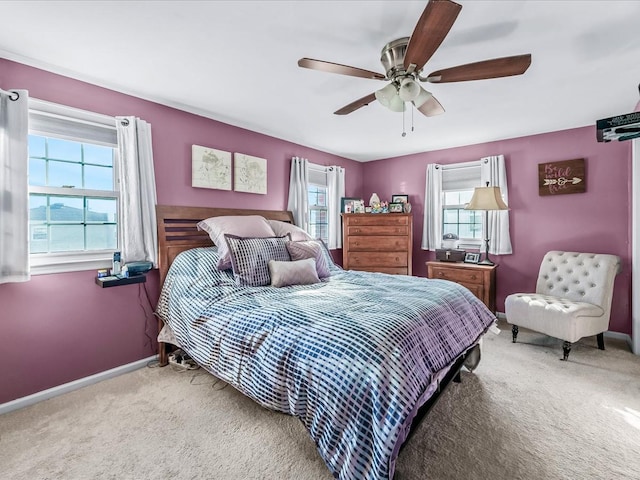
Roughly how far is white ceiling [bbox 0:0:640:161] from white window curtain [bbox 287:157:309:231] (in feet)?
3.13

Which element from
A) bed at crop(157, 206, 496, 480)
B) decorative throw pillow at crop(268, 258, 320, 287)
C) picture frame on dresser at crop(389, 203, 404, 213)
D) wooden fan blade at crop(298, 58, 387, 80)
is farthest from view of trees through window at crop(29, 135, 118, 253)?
picture frame on dresser at crop(389, 203, 404, 213)

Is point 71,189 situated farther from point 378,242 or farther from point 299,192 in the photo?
point 378,242

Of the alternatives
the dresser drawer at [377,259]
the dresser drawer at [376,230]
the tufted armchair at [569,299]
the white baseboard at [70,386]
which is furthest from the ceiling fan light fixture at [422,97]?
the white baseboard at [70,386]

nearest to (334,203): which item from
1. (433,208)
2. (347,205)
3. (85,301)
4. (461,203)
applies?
(347,205)

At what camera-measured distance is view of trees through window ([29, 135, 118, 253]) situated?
92.2 inches

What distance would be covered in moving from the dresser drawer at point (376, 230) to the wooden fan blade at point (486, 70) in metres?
2.73

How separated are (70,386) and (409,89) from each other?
10.7ft

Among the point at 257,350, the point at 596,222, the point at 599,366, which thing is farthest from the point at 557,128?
the point at 257,350

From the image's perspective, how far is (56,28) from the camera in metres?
1.85

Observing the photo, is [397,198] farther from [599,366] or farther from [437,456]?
[437,456]

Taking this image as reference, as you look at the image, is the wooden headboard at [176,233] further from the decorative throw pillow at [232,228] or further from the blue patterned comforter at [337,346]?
the blue patterned comforter at [337,346]

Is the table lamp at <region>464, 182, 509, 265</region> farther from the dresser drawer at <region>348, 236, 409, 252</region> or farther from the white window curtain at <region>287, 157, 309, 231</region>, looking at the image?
the white window curtain at <region>287, 157, 309, 231</region>

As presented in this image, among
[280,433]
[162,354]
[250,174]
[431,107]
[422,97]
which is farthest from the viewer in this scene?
[250,174]

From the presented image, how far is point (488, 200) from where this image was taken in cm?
384
